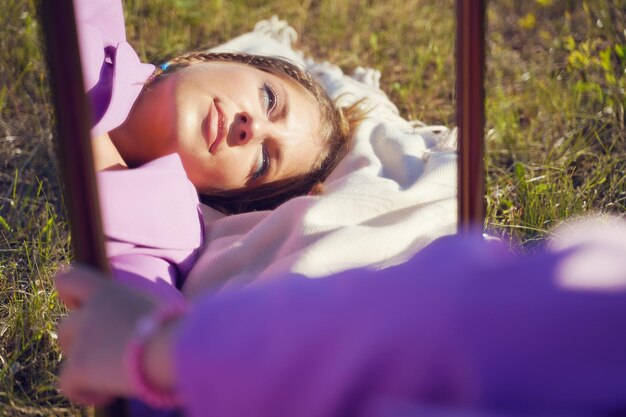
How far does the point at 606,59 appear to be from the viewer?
1953 mm

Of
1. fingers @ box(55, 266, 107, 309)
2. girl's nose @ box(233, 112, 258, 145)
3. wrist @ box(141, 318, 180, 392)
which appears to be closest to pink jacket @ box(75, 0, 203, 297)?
girl's nose @ box(233, 112, 258, 145)

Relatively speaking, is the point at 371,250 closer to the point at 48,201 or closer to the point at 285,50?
the point at 48,201

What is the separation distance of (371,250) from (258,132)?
0.33 metres

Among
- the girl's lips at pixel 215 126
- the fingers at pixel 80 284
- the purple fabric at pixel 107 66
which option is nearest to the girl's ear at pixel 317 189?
the girl's lips at pixel 215 126

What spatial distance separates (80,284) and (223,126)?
2.42 ft

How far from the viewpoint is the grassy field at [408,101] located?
4.73 feet

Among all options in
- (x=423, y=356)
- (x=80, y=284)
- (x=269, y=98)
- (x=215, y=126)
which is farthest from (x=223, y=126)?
(x=423, y=356)

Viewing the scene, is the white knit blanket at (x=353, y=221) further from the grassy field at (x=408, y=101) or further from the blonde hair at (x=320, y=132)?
the grassy field at (x=408, y=101)

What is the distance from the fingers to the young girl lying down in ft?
1.48

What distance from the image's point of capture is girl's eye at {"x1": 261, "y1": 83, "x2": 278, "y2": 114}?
162 centimetres

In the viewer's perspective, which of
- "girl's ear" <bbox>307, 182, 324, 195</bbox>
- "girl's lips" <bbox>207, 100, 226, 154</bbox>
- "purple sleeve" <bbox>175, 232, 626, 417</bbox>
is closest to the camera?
"purple sleeve" <bbox>175, 232, 626, 417</bbox>

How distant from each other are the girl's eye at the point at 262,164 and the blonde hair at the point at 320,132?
42mm

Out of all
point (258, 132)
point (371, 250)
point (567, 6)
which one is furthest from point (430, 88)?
point (371, 250)

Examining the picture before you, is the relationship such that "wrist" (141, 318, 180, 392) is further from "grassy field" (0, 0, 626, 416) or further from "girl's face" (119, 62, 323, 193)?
"girl's face" (119, 62, 323, 193)
